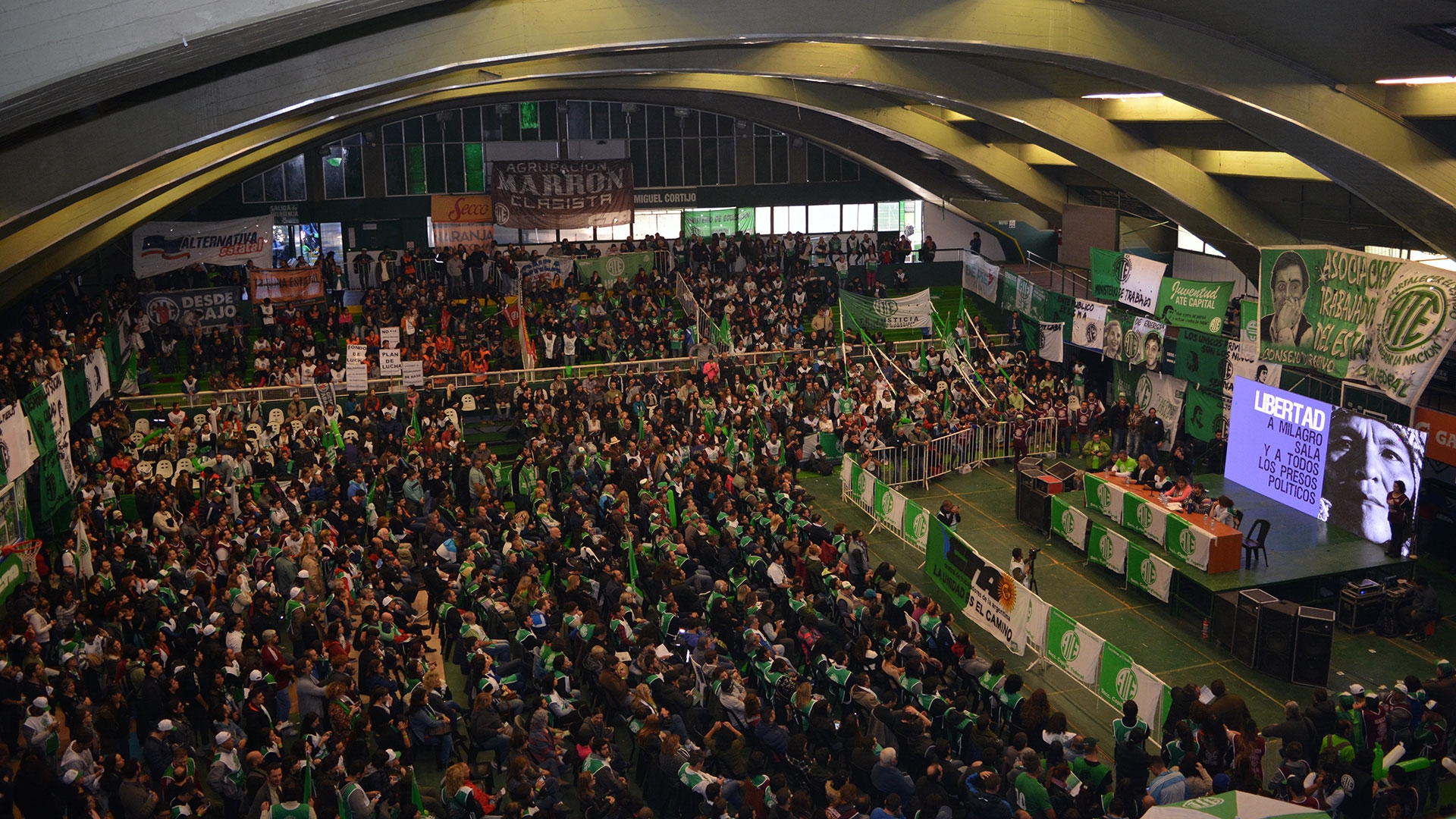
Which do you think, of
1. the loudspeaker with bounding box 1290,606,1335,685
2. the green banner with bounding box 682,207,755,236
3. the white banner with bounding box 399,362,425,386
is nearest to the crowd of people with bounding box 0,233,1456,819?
the loudspeaker with bounding box 1290,606,1335,685

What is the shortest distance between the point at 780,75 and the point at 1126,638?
10879mm

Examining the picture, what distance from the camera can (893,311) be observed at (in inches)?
1272

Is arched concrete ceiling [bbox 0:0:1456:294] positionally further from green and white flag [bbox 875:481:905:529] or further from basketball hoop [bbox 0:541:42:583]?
green and white flag [bbox 875:481:905:529]

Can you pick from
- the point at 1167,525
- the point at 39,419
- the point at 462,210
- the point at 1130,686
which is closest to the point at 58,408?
the point at 39,419

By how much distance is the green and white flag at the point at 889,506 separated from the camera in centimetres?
2215

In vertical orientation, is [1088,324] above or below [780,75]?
below

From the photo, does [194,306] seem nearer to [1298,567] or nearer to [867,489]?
[867,489]

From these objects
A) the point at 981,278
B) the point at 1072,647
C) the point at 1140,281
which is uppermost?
the point at 1140,281

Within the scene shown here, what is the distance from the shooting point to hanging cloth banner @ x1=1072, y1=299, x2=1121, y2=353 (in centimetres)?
2947

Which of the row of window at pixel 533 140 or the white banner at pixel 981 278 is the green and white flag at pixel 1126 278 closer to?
the white banner at pixel 981 278

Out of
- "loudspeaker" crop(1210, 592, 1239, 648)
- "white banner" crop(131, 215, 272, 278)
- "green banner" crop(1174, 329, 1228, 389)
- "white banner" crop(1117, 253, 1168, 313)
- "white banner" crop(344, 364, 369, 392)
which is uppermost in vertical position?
"white banner" crop(131, 215, 272, 278)

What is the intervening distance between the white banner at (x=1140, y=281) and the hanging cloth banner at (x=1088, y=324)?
108 cm

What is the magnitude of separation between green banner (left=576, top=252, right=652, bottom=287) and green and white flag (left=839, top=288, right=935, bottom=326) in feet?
25.3

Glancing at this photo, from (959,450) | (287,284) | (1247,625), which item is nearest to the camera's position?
(1247,625)
